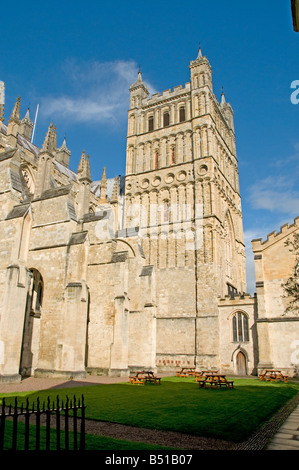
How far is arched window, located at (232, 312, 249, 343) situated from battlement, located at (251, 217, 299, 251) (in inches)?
214

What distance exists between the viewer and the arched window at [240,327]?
2673cm

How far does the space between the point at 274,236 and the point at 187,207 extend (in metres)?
8.72

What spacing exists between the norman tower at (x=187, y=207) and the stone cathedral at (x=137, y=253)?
113 mm

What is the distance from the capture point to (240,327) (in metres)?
27.1

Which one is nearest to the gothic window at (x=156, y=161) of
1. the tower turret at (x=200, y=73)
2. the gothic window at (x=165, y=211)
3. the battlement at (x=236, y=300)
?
the gothic window at (x=165, y=211)

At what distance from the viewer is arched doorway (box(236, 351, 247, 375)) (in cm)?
2611

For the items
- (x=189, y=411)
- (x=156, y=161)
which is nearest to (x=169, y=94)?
(x=156, y=161)

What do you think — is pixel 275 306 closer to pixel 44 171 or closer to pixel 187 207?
pixel 187 207

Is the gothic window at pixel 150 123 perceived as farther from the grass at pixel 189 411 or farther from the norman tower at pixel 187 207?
the grass at pixel 189 411

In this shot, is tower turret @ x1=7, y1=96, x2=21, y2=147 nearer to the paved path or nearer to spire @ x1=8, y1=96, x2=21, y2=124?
spire @ x1=8, y1=96, x2=21, y2=124

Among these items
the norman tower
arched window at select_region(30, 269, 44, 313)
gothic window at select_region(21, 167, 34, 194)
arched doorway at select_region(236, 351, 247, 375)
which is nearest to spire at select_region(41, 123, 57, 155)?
gothic window at select_region(21, 167, 34, 194)

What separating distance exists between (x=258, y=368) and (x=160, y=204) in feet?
56.9
